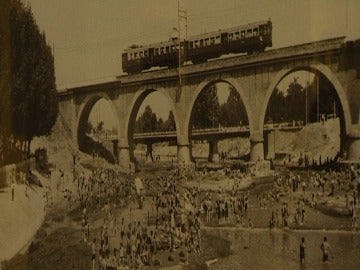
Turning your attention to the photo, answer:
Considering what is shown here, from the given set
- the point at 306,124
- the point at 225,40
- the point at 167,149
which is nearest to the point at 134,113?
the point at 167,149

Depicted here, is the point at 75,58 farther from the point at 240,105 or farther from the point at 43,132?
the point at 240,105

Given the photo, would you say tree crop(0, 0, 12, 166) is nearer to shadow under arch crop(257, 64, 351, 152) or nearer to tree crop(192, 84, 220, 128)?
tree crop(192, 84, 220, 128)

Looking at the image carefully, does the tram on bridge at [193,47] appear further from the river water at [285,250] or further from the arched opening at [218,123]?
the river water at [285,250]

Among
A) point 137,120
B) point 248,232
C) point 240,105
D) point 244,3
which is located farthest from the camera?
point 240,105

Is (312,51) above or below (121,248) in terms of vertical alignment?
above

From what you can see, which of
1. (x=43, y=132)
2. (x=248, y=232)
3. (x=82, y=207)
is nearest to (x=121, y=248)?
(x=82, y=207)

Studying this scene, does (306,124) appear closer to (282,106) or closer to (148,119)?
(282,106)

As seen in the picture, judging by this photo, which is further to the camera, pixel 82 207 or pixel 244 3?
pixel 82 207

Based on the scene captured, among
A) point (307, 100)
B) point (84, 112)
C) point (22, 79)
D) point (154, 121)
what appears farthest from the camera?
point (84, 112)
